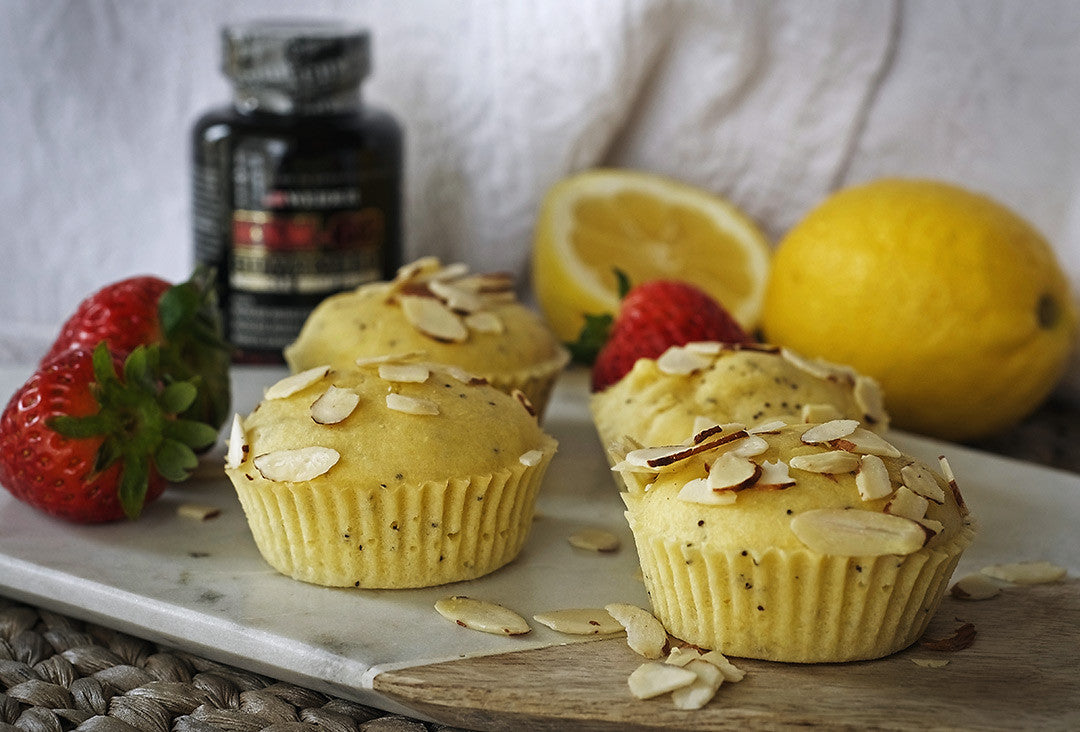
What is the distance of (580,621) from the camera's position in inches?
49.3

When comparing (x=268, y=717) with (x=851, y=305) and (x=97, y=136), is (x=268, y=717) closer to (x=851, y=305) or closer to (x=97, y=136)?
(x=851, y=305)

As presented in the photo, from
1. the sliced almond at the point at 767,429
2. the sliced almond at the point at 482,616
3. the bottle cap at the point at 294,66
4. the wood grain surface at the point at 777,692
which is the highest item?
the bottle cap at the point at 294,66

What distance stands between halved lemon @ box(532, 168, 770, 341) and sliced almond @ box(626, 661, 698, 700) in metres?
1.24

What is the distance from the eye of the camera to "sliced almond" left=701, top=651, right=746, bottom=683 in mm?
1139

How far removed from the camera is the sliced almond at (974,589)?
53.3 inches

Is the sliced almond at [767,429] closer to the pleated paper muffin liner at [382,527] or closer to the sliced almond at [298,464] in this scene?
the pleated paper muffin liner at [382,527]

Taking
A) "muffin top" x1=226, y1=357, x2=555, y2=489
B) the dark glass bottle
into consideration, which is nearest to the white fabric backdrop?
the dark glass bottle

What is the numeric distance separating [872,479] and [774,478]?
0.31 feet

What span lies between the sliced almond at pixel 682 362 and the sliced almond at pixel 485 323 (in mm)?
265

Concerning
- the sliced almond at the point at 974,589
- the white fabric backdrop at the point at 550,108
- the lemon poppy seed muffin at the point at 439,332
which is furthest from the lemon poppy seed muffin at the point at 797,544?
the white fabric backdrop at the point at 550,108

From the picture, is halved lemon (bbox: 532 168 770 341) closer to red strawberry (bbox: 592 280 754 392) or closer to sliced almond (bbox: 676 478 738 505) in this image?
red strawberry (bbox: 592 280 754 392)

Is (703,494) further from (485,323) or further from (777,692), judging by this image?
(485,323)

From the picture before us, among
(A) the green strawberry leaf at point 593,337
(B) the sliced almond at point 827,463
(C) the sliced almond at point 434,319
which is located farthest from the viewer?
(A) the green strawberry leaf at point 593,337

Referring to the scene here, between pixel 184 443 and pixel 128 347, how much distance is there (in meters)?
0.21
